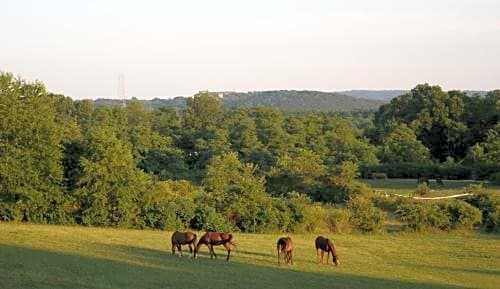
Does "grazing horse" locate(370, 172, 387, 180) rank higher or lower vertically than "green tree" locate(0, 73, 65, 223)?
lower

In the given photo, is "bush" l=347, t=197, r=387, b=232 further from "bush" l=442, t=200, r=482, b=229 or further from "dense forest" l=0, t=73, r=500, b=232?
"bush" l=442, t=200, r=482, b=229

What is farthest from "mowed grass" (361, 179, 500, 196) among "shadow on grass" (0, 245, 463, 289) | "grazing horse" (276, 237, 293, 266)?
"shadow on grass" (0, 245, 463, 289)

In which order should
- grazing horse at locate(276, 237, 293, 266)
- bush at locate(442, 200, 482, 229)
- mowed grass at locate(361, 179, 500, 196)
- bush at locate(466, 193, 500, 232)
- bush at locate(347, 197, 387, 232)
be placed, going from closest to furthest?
grazing horse at locate(276, 237, 293, 266) → bush at locate(347, 197, 387, 232) → bush at locate(442, 200, 482, 229) → bush at locate(466, 193, 500, 232) → mowed grass at locate(361, 179, 500, 196)

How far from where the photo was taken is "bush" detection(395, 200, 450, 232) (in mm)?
41750

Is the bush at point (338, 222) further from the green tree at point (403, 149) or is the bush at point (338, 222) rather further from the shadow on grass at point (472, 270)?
the green tree at point (403, 149)

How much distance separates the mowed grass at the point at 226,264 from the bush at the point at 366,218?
16.9 feet

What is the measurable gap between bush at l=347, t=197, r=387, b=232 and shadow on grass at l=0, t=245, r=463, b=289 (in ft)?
57.4

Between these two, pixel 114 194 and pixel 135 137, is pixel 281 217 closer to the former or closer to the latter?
pixel 114 194

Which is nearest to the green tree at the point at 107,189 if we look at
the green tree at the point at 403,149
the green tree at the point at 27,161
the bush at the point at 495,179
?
the green tree at the point at 27,161

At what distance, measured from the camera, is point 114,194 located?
128 feet

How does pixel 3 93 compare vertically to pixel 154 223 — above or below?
above

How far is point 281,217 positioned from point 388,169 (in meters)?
38.5

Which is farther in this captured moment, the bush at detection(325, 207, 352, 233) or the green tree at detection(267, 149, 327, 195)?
the green tree at detection(267, 149, 327, 195)

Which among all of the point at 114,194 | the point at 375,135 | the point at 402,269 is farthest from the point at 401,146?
the point at 402,269
